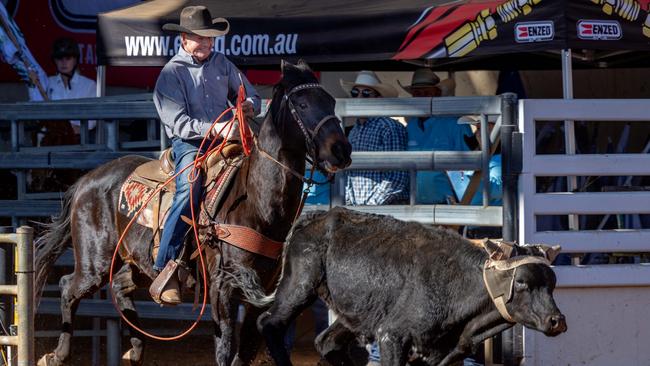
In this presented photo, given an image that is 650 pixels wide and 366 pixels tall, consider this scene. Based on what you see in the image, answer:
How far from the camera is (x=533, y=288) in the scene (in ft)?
21.1

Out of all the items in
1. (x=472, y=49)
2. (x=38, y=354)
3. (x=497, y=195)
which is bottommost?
(x=38, y=354)

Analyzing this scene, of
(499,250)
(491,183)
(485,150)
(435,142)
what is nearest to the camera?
(499,250)

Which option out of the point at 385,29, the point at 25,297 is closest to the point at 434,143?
the point at 385,29

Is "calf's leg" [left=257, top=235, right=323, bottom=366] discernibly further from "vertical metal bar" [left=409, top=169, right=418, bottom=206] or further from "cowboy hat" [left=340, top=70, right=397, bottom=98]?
"cowboy hat" [left=340, top=70, right=397, bottom=98]

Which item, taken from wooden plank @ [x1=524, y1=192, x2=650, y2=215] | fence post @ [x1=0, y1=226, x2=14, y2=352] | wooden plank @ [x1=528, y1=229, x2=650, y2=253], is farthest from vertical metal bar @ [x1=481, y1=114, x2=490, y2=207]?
fence post @ [x1=0, y1=226, x2=14, y2=352]

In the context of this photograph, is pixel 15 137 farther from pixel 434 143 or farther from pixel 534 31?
pixel 534 31

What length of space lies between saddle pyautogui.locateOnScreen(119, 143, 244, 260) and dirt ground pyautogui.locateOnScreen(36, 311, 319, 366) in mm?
1717

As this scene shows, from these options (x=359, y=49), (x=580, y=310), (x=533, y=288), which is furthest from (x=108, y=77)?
(x=533, y=288)

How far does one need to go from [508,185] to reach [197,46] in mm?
2429

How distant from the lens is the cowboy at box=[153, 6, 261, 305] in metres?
7.90

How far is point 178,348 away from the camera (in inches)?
432

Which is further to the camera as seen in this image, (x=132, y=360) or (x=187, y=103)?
(x=132, y=360)

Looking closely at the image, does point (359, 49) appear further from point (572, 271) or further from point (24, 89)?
point (24, 89)

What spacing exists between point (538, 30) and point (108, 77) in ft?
20.3
